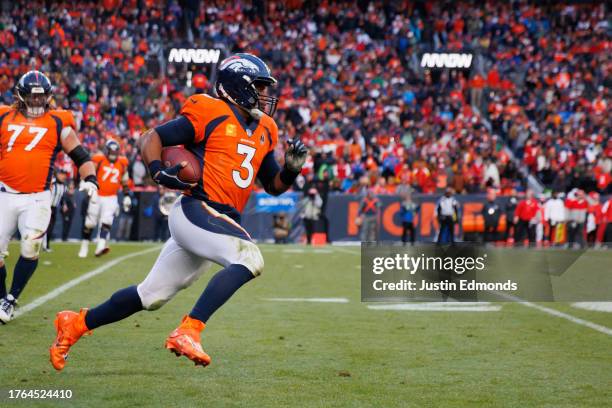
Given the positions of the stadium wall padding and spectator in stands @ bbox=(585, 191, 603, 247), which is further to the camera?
the stadium wall padding

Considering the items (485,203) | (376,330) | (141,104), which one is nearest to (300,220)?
(485,203)

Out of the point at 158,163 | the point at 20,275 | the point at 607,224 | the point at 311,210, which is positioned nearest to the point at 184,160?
the point at 158,163

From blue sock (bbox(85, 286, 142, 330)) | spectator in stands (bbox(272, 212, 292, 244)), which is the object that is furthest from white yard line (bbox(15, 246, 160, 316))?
spectator in stands (bbox(272, 212, 292, 244))

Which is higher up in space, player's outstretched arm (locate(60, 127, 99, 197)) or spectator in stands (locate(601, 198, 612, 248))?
player's outstretched arm (locate(60, 127, 99, 197))

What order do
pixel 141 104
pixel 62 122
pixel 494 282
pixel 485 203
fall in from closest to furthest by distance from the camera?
pixel 62 122 < pixel 494 282 < pixel 485 203 < pixel 141 104

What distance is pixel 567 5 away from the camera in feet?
120

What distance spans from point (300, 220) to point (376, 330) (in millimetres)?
18150

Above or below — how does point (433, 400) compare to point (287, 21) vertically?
below

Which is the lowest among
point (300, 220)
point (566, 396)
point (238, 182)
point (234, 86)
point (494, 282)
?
point (300, 220)

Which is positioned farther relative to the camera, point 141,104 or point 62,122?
point 141,104

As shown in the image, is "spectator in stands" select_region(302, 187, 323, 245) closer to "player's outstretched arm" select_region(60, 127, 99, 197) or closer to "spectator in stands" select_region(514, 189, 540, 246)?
"spectator in stands" select_region(514, 189, 540, 246)

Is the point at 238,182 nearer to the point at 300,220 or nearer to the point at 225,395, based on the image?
the point at 225,395

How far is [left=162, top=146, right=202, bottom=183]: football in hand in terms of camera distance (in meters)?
5.91

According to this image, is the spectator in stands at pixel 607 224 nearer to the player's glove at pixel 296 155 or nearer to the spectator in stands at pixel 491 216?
the spectator in stands at pixel 491 216
